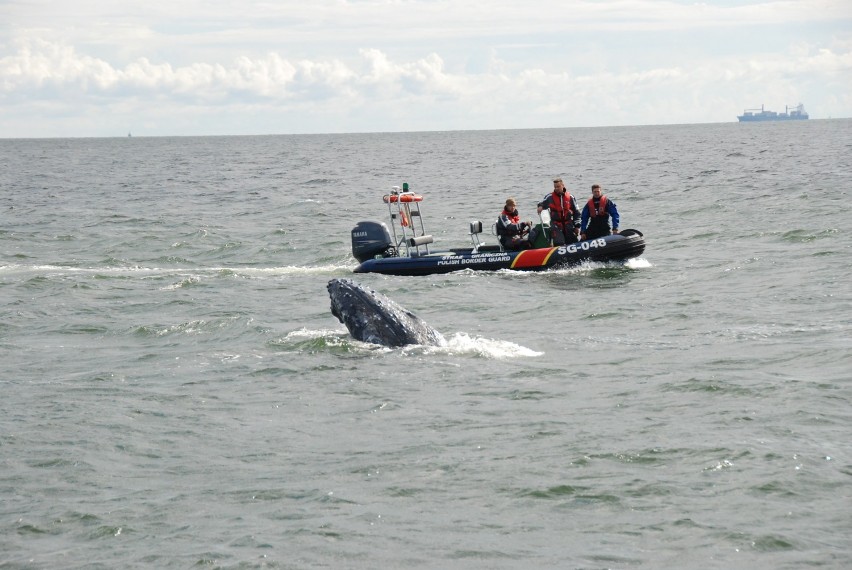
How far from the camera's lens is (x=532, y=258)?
22.9 m

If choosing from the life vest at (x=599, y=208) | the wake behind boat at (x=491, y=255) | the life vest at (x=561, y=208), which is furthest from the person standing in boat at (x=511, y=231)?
the life vest at (x=599, y=208)

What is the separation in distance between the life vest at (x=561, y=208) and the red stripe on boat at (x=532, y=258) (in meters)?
0.75

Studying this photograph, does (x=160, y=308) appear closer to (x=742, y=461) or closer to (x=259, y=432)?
(x=259, y=432)

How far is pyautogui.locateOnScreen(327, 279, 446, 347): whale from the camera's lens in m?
14.7

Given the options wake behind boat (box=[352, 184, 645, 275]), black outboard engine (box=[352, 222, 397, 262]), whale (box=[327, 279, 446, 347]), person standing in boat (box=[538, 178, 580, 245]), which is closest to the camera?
whale (box=[327, 279, 446, 347])

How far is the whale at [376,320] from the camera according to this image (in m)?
14.7

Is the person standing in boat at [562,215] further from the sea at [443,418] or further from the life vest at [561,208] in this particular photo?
the sea at [443,418]

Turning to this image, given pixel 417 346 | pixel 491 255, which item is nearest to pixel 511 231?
pixel 491 255

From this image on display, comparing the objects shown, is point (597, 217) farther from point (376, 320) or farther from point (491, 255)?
point (376, 320)

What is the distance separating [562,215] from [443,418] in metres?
12.6

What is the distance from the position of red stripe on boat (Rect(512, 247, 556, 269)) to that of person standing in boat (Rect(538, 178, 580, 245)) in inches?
21.9

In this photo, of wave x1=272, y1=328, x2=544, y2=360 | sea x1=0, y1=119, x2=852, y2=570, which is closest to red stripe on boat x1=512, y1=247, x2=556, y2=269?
sea x1=0, y1=119, x2=852, y2=570

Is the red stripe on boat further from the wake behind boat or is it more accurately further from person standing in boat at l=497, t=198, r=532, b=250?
person standing in boat at l=497, t=198, r=532, b=250

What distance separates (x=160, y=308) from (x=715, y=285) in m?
10.3
